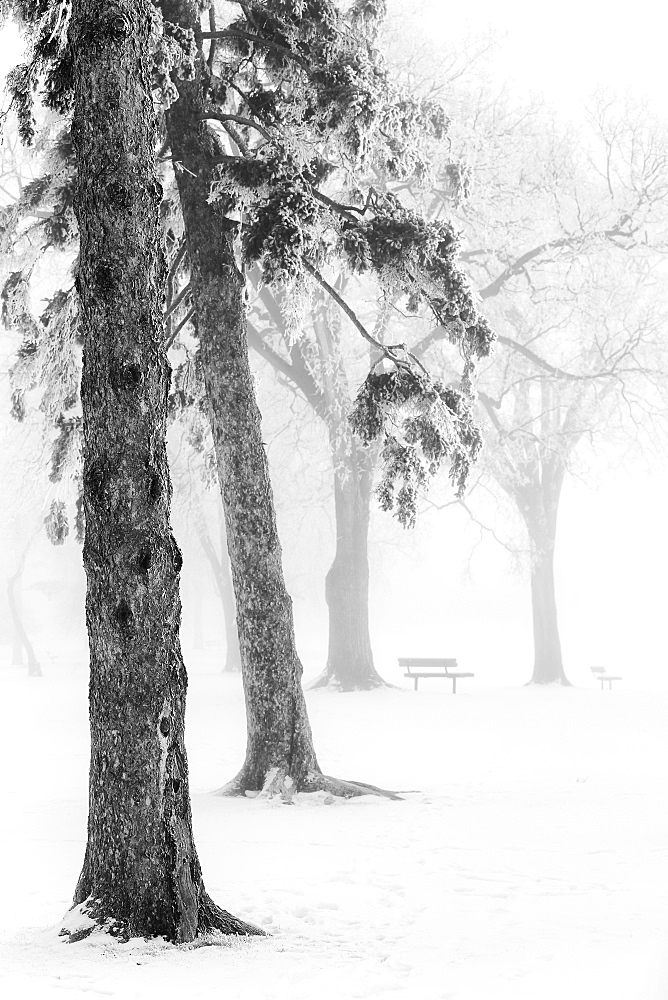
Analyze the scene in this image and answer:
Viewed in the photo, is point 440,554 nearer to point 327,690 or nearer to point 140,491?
point 327,690

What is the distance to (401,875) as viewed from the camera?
22.8 ft

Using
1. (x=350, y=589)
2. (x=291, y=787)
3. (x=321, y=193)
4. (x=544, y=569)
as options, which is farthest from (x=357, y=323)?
(x=544, y=569)

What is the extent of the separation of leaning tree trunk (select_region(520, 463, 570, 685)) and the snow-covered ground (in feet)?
29.0

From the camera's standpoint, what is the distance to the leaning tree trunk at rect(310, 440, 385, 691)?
68.2 ft

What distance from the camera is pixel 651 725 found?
17.1m

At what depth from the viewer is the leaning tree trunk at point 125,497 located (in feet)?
17.0

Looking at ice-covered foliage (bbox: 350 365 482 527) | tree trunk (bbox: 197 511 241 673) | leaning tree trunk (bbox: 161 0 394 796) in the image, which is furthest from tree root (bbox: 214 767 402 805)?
tree trunk (bbox: 197 511 241 673)

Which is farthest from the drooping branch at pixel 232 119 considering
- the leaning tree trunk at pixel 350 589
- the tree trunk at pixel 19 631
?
the tree trunk at pixel 19 631

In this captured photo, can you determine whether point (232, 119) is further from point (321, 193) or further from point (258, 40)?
point (321, 193)

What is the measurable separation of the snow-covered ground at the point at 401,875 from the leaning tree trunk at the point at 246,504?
21.6 inches

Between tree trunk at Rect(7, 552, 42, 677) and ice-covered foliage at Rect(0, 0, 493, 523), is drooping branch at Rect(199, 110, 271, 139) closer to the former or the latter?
ice-covered foliage at Rect(0, 0, 493, 523)

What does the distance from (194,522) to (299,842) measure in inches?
847

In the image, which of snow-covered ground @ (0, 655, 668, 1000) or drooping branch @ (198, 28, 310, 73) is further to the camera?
drooping branch @ (198, 28, 310, 73)

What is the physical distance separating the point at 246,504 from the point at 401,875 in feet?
13.3
